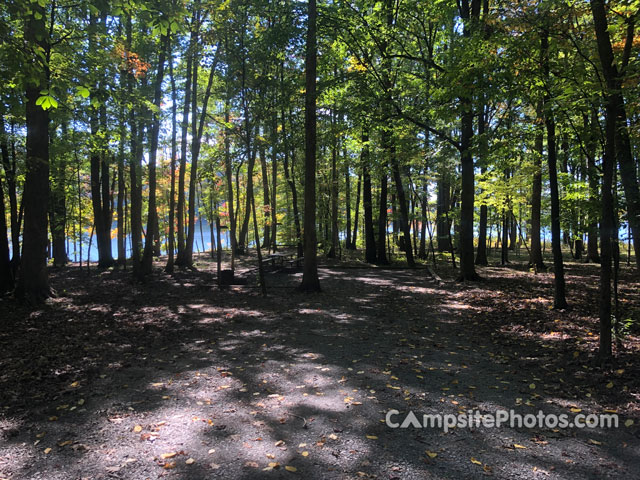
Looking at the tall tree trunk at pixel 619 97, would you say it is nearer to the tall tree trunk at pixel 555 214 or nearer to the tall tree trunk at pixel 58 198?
the tall tree trunk at pixel 555 214

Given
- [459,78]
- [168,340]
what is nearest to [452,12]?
[459,78]

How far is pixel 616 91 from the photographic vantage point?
168 inches

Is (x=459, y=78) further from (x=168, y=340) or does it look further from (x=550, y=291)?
(x=168, y=340)

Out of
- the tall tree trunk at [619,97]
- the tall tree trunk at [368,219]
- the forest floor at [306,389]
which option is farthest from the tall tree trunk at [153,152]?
the tall tree trunk at [619,97]

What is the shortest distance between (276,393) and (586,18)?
35.3ft

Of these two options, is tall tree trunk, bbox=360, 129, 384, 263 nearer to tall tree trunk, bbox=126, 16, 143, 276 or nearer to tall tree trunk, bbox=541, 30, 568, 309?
tall tree trunk, bbox=126, 16, 143, 276

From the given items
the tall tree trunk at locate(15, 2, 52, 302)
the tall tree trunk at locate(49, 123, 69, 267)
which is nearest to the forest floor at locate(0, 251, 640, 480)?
the tall tree trunk at locate(15, 2, 52, 302)

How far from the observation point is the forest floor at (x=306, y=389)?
290 centimetres

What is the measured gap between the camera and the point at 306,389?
4.33 m

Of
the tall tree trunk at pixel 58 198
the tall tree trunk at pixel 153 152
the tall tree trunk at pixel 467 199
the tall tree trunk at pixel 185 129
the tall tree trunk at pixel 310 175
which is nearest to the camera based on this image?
the tall tree trunk at pixel 310 175

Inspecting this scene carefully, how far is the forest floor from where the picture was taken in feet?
9.53

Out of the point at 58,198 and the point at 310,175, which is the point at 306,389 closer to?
the point at 310,175

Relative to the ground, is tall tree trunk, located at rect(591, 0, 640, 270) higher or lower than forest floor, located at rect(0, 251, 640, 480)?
higher

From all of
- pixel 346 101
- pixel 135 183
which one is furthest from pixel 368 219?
pixel 135 183
